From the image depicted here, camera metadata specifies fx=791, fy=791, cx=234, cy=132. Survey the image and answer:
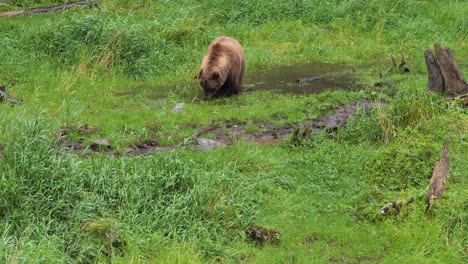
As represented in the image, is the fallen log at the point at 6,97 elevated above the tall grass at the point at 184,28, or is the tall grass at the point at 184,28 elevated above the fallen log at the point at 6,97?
the fallen log at the point at 6,97

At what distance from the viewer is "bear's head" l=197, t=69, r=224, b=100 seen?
1269 cm

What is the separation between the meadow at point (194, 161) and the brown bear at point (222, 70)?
0.27m

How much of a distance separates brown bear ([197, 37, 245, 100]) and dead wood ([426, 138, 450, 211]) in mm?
5007

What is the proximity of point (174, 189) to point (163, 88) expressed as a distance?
616 centimetres

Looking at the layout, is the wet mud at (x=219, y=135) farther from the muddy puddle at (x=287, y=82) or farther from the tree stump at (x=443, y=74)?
the muddy puddle at (x=287, y=82)

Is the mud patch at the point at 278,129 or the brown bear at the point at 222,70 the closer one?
the mud patch at the point at 278,129

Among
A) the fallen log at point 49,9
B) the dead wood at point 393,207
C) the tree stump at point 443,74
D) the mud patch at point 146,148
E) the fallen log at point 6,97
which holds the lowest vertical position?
the fallen log at point 49,9

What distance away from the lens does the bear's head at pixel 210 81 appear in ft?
41.6

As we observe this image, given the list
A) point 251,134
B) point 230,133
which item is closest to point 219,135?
point 230,133

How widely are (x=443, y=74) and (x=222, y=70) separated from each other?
347 centimetres

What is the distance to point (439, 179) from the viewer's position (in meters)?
8.18

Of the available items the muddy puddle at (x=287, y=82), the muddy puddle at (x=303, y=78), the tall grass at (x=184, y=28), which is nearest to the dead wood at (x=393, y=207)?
the muddy puddle at (x=287, y=82)

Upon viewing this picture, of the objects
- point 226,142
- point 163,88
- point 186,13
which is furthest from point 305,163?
point 186,13

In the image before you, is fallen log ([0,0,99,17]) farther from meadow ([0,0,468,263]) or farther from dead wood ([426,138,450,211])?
dead wood ([426,138,450,211])
